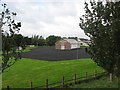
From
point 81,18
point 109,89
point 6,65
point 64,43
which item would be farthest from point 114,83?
point 64,43

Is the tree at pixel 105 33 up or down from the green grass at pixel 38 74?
up

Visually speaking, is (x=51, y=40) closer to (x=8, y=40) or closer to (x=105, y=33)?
(x=105, y=33)

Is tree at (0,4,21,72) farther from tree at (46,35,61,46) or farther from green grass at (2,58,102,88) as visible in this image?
tree at (46,35,61,46)

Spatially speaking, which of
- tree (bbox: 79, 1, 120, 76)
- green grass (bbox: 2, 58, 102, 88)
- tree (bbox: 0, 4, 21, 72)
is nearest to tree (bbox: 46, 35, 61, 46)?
green grass (bbox: 2, 58, 102, 88)

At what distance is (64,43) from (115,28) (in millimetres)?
75287

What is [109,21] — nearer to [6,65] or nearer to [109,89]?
[109,89]

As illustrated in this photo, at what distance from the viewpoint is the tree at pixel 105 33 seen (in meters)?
15.0

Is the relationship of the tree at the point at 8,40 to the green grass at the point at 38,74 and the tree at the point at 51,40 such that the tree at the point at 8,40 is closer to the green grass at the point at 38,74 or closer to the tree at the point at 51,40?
the green grass at the point at 38,74

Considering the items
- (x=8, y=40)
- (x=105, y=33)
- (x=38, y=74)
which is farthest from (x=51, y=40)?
(x=8, y=40)

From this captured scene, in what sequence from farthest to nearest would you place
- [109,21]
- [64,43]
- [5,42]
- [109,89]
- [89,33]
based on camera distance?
[64,43], [89,33], [109,21], [109,89], [5,42]

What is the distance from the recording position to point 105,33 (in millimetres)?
15570

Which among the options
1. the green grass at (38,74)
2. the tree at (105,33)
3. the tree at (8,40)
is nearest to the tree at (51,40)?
the green grass at (38,74)

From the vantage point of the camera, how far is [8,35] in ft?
30.7

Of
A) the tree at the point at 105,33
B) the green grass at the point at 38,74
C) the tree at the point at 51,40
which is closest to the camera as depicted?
the tree at the point at 105,33
